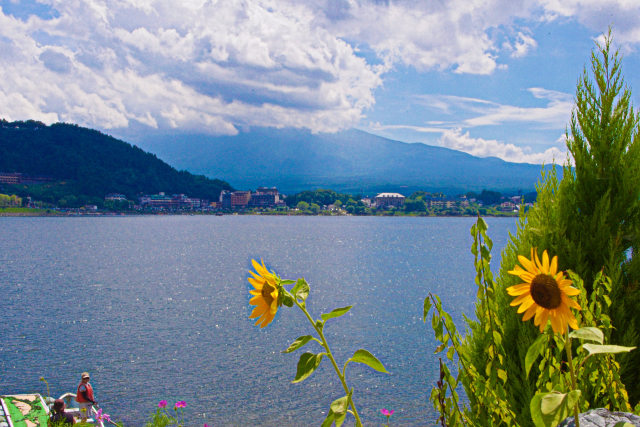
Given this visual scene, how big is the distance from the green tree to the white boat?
1062cm

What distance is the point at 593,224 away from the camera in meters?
3.65

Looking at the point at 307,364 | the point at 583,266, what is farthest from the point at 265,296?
the point at 583,266

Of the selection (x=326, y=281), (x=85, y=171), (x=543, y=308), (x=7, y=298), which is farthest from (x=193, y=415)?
(x=85, y=171)

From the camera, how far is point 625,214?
3.74 metres

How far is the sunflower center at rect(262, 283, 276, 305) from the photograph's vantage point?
133 centimetres

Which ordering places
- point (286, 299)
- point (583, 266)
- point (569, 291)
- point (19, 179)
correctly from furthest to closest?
point (19, 179)
point (583, 266)
point (286, 299)
point (569, 291)

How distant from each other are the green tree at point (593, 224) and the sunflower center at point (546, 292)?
2075 mm

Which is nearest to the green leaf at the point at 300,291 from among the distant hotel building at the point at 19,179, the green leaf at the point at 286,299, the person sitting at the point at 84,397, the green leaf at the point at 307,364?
the green leaf at the point at 286,299

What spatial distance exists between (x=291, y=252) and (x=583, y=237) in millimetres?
78720

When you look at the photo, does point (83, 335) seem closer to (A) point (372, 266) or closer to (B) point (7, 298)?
(B) point (7, 298)

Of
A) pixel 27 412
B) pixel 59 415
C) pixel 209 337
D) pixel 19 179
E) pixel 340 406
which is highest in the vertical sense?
pixel 19 179

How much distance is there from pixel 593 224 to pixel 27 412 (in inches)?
528

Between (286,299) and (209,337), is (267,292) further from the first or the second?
(209,337)

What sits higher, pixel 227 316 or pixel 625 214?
pixel 625 214
